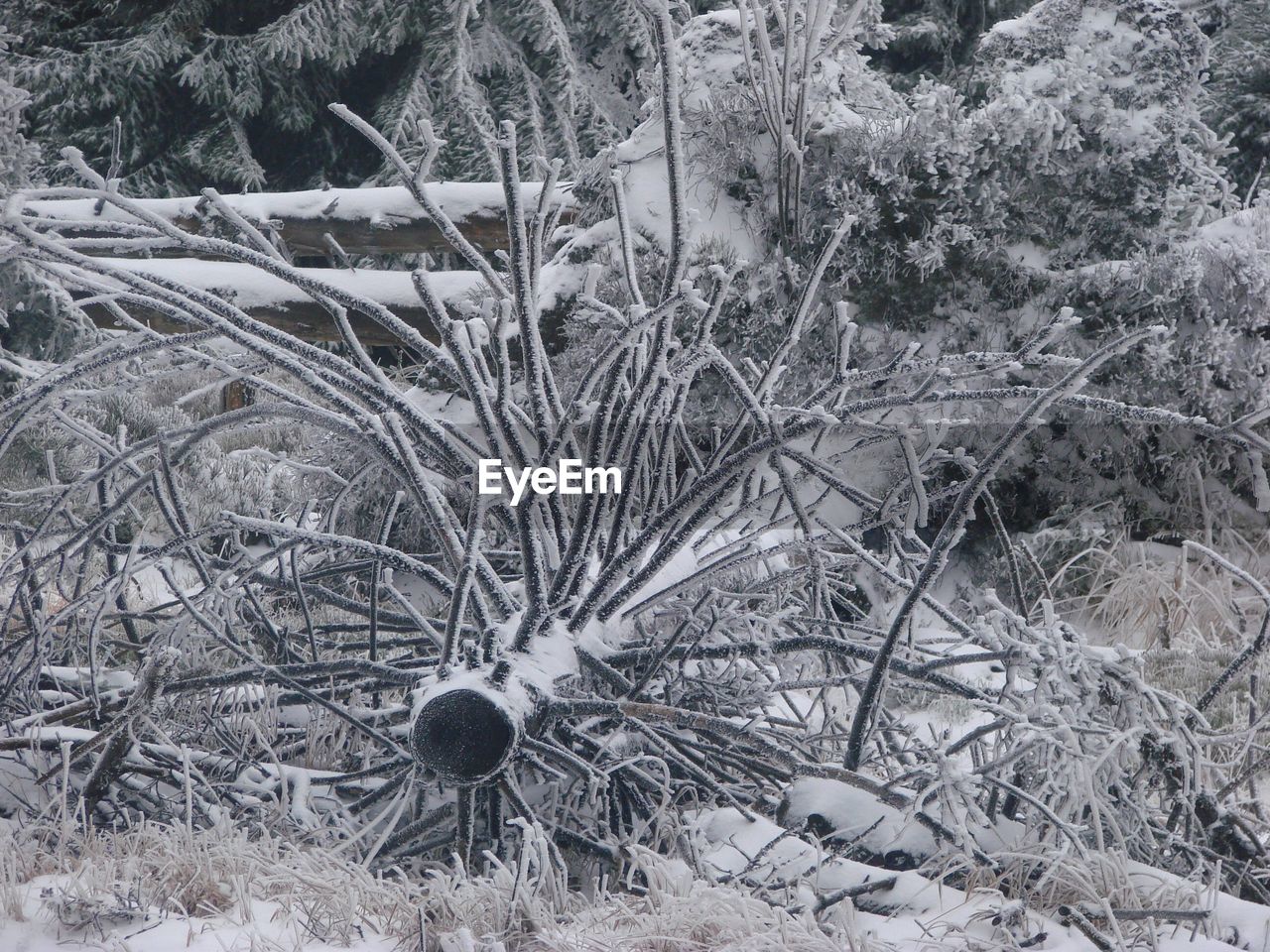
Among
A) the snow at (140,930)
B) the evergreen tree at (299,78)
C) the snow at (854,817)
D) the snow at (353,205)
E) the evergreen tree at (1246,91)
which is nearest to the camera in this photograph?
the snow at (140,930)

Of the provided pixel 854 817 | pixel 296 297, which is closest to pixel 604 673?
pixel 854 817

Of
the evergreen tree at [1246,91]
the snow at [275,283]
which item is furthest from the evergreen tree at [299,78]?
the evergreen tree at [1246,91]

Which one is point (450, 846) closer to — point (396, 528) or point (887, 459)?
point (396, 528)

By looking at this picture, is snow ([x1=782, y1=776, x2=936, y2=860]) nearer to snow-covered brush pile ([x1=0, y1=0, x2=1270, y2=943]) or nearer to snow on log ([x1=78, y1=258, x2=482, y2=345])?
snow-covered brush pile ([x1=0, y1=0, x2=1270, y2=943])

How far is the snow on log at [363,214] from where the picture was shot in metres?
5.04

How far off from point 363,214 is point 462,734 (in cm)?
432

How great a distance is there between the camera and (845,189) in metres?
4.17

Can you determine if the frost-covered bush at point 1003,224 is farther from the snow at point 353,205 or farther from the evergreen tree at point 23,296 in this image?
the evergreen tree at point 23,296

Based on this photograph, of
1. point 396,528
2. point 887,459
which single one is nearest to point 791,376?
point 887,459

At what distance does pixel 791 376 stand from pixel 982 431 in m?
0.86

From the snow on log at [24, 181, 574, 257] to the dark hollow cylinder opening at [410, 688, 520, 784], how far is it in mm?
3841

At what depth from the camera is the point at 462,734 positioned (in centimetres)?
145

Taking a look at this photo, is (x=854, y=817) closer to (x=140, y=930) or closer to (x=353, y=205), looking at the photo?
(x=140, y=930)

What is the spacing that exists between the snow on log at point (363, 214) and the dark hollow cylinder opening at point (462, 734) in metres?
3.84
